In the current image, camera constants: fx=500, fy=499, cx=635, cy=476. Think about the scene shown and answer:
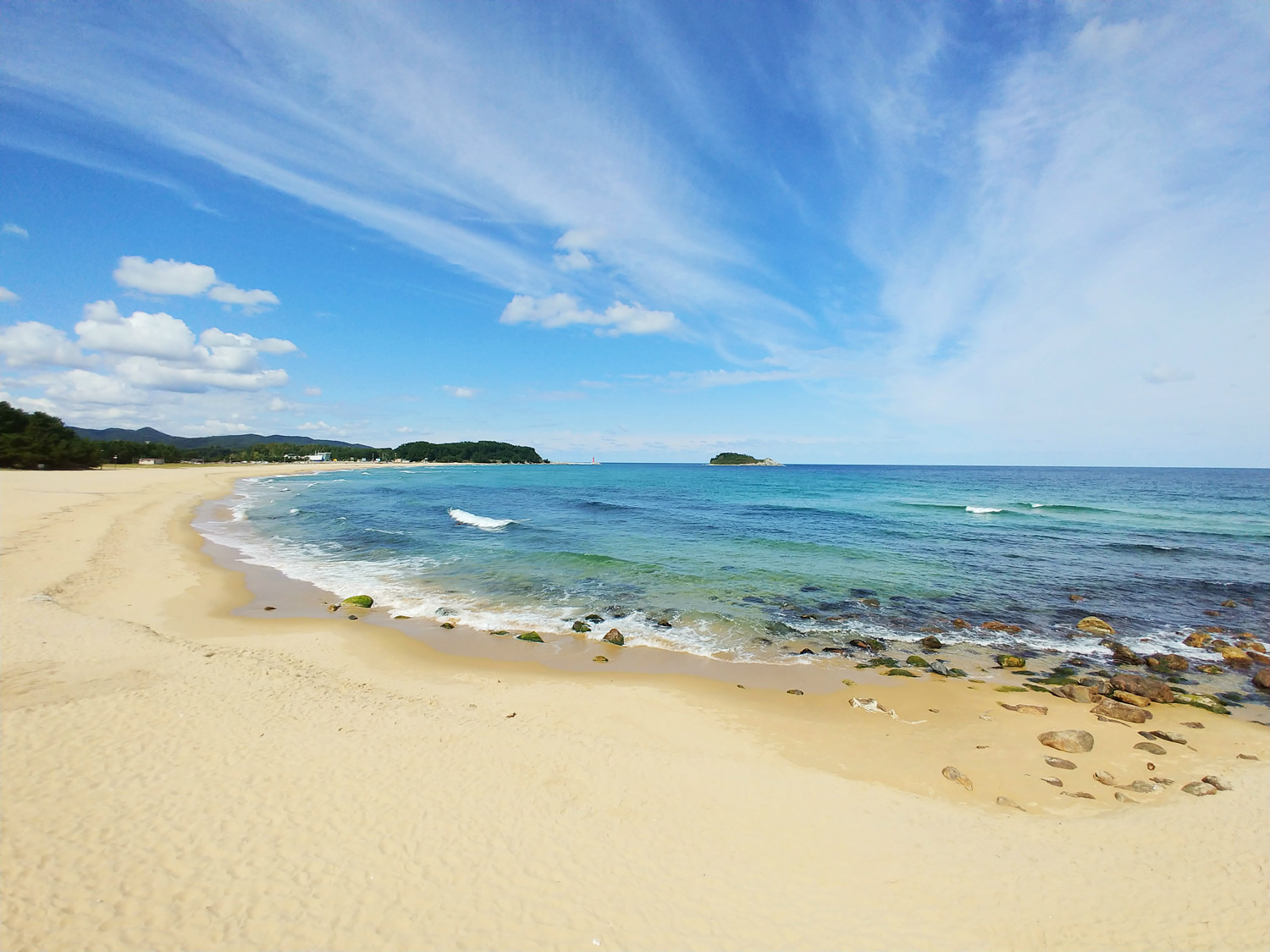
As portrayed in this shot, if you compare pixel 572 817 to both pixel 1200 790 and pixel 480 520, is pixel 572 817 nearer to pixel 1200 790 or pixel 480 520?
pixel 1200 790

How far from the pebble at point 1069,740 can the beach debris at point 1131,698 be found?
9.08ft

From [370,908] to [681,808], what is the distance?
3.83m

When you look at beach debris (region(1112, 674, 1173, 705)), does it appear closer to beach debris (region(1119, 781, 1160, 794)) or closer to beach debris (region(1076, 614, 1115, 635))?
beach debris (region(1119, 781, 1160, 794))

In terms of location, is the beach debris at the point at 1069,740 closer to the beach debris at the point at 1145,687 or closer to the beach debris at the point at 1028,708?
the beach debris at the point at 1028,708

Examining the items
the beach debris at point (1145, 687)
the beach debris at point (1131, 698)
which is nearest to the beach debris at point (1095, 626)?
the beach debris at point (1145, 687)

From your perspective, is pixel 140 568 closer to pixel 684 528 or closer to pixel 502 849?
pixel 502 849

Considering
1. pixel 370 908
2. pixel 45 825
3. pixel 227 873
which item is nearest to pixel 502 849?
pixel 370 908

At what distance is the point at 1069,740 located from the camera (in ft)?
30.3

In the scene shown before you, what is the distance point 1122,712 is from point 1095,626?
24.3 feet

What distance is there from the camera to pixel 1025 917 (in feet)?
17.9

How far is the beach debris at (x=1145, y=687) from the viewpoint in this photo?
439 inches

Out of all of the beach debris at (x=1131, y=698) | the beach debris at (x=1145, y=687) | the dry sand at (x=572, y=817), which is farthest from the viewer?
the beach debris at (x=1145, y=687)

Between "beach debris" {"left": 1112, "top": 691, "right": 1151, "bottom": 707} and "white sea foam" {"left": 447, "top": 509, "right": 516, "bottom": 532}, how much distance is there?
29443 mm

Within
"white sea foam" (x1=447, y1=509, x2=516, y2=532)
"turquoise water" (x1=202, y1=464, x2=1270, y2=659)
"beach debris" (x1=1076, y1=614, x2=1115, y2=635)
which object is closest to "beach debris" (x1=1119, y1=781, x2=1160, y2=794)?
"turquoise water" (x1=202, y1=464, x2=1270, y2=659)
